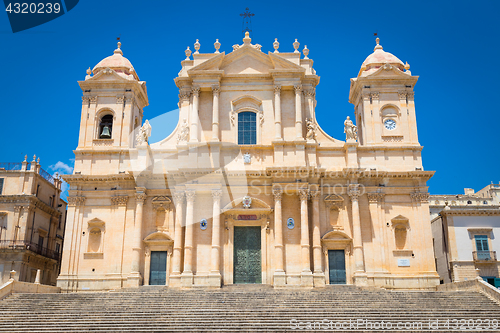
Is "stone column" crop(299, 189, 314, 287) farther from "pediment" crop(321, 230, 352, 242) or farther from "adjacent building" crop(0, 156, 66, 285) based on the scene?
"adjacent building" crop(0, 156, 66, 285)

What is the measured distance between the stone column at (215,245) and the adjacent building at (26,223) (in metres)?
14.9

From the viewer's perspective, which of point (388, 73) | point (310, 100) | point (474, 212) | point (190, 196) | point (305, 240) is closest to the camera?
point (305, 240)

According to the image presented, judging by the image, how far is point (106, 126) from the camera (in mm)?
32094

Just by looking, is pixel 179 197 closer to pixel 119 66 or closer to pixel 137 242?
pixel 137 242

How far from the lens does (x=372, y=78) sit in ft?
104

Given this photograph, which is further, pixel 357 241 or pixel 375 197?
pixel 375 197

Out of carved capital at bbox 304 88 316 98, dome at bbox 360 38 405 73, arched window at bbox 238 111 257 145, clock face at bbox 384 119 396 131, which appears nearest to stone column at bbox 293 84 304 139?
carved capital at bbox 304 88 316 98

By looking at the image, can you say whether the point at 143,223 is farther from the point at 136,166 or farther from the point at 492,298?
the point at 492,298

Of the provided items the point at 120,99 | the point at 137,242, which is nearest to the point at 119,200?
Result: the point at 137,242

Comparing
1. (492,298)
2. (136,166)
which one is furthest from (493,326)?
(136,166)

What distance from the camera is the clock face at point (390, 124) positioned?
31469 millimetres

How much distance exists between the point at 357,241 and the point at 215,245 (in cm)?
792

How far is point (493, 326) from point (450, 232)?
15.8 meters

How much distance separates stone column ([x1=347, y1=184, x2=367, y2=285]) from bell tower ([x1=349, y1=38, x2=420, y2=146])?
356 cm
